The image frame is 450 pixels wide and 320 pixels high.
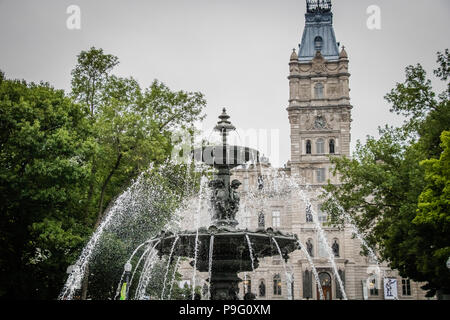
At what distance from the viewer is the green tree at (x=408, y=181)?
2015 centimetres

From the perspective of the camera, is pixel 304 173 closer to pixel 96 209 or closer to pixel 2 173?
pixel 96 209

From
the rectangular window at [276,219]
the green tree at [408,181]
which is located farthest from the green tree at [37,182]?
the rectangular window at [276,219]

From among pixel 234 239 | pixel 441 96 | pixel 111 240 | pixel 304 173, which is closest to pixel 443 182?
pixel 441 96

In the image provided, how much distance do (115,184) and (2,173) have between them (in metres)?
8.10

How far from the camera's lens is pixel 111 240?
22047 mm

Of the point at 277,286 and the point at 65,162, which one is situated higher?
the point at 65,162

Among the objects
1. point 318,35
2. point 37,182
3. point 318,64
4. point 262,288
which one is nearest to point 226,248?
point 37,182

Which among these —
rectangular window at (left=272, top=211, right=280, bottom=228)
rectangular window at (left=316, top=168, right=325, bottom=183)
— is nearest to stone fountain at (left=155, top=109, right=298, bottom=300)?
rectangular window at (left=316, top=168, right=325, bottom=183)

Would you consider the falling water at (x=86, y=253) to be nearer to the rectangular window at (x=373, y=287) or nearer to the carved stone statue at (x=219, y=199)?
the carved stone statue at (x=219, y=199)

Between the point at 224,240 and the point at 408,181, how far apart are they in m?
15.1

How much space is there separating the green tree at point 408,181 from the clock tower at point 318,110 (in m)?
25.5

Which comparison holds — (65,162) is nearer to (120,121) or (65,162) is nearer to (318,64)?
(120,121)

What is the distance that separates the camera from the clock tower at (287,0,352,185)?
5328cm

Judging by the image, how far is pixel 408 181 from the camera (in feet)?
75.3
